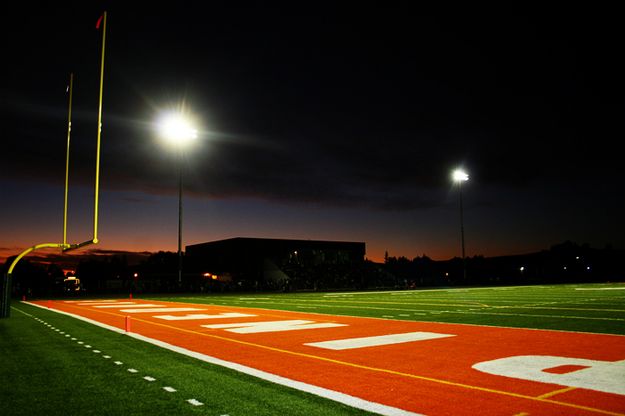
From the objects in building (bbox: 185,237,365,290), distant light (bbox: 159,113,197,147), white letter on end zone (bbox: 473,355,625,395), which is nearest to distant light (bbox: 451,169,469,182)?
building (bbox: 185,237,365,290)

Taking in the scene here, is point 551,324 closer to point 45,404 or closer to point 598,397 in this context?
point 598,397

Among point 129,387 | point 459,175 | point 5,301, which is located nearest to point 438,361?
point 129,387

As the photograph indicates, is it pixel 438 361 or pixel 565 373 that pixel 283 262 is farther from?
pixel 565 373

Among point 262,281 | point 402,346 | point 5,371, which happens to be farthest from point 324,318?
point 262,281

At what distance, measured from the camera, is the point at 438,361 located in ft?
25.4

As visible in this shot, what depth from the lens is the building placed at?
60750 millimetres

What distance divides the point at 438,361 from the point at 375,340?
2612 mm

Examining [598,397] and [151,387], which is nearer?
[598,397]

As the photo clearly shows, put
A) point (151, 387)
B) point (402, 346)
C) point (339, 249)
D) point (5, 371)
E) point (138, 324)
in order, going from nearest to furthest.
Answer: point (151, 387) → point (5, 371) → point (402, 346) → point (138, 324) → point (339, 249)

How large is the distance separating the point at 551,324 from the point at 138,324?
37.1 feet

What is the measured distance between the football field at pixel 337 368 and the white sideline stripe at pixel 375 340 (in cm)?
4

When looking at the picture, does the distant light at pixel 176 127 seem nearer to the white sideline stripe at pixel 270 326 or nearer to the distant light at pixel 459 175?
the white sideline stripe at pixel 270 326

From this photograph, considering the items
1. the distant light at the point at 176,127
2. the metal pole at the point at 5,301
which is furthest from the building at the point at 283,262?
the metal pole at the point at 5,301

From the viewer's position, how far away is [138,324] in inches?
566
